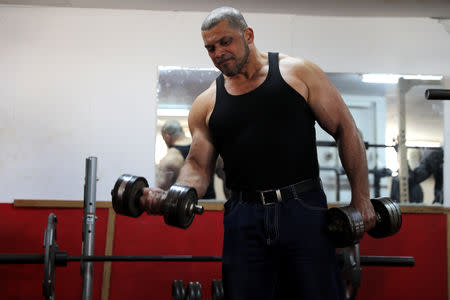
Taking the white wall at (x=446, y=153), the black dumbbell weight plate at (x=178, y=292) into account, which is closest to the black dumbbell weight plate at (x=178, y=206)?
the black dumbbell weight plate at (x=178, y=292)

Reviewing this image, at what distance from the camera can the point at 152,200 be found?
153cm

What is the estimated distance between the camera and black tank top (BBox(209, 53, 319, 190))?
1.46m

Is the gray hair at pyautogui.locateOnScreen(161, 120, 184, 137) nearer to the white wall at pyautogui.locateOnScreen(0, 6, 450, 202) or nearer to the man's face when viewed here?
the white wall at pyautogui.locateOnScreen(0, 6, 450, 202)

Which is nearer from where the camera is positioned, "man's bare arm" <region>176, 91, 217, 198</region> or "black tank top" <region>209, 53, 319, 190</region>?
"black tank top" <region>209, 53, 319, 190</region>

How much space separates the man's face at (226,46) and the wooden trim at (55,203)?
70.0 inches

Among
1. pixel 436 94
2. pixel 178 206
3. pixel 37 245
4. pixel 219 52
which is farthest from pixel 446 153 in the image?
pixel 37 245

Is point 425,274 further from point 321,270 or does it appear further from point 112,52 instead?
point 112,52

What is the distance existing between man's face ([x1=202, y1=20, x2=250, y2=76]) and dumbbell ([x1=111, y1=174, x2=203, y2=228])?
0.43 meters

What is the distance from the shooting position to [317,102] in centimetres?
149

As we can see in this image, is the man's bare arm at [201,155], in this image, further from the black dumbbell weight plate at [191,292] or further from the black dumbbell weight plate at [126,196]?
the black dumbbell weight plate at [191,292]

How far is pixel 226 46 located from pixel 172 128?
63.4 inches

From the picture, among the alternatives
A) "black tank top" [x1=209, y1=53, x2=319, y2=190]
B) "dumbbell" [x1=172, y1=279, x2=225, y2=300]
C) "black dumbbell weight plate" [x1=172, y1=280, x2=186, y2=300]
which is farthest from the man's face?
"black dumbbell weight plate" [x1=172, y1=280, x2=186, y2=300]

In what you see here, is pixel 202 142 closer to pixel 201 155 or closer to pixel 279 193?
pixel 201 155

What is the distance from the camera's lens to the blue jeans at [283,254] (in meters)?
1.38
